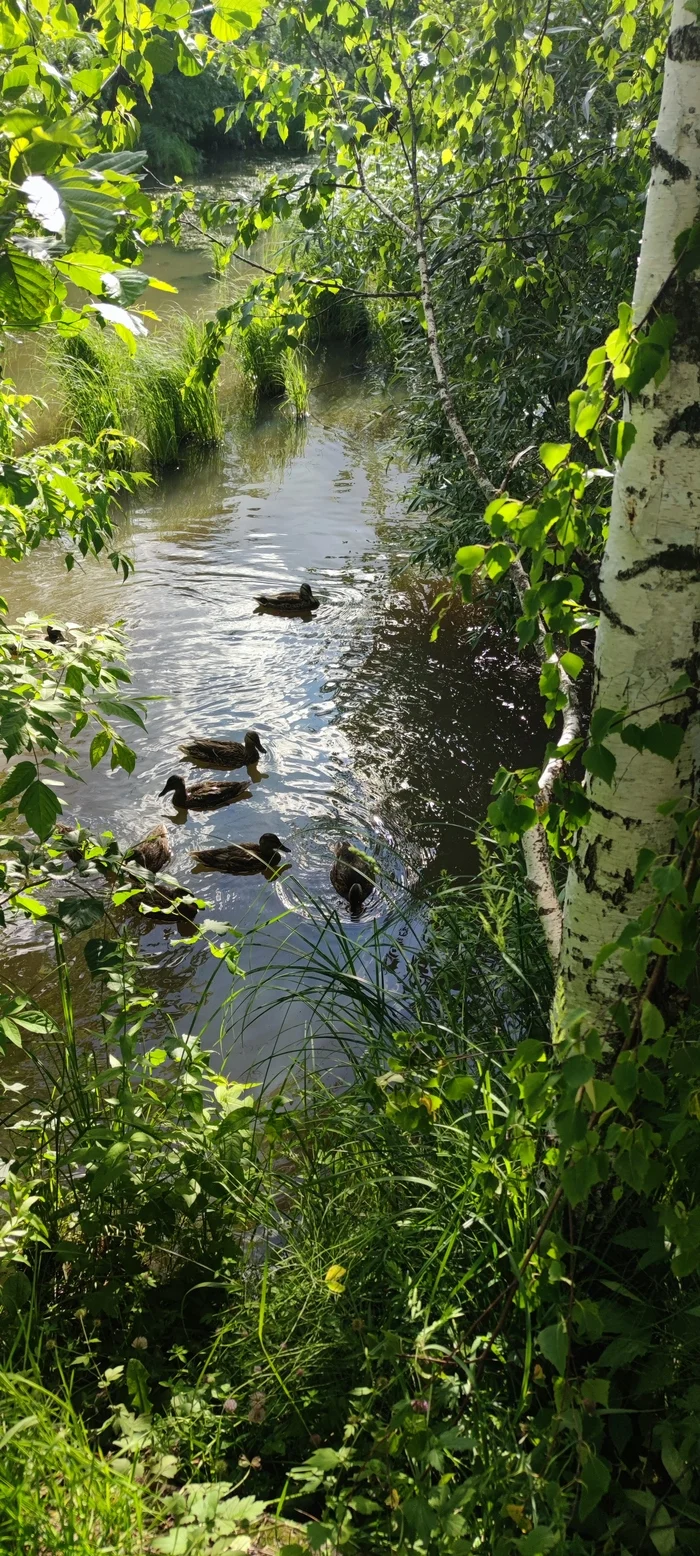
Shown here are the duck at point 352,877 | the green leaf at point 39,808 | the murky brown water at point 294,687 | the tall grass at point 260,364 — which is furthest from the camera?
the tall grass at point 260,364

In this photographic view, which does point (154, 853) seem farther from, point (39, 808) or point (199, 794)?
point (39, 808)

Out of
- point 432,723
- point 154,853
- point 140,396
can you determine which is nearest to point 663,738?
point 154,853

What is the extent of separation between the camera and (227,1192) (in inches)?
88.7

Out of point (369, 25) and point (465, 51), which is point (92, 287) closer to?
point (369, 25)

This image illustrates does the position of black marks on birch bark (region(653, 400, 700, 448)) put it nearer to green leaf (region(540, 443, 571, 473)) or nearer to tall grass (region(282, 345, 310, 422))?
green leaf (region(540, 443, 571, 473))

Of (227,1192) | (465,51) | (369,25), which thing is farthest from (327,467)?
(227,1192)

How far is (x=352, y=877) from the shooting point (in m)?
4.45

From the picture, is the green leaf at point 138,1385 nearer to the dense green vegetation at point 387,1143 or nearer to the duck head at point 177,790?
the dense green vegetation at point 387,1143

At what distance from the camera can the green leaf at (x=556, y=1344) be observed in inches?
56.8

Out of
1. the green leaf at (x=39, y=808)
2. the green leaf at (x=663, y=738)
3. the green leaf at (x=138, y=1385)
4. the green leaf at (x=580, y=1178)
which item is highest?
the green leaf at (x=663, y=738)

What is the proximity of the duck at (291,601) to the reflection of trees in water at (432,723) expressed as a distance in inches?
18.5

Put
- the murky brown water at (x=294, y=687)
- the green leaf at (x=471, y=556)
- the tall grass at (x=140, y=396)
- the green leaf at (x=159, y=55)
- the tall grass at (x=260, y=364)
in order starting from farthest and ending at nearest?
the tall grass at (x=260, y=364)
the tall grass at (x=140, y=396)
the murky brown water at (x=294, y=687)
the green leaf at (x=159, y=55)
the green leaf at (x=471, y=556)

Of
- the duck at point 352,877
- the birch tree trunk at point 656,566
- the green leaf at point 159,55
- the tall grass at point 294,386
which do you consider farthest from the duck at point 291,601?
the birch tree trunk at point 656,566

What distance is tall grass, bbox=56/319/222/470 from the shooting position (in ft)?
29.3
